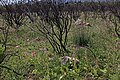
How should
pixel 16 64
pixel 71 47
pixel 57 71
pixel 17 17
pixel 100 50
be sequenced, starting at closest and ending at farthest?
pixel 57 71
pixel 16 64
pixel 100 50
pixel 71 47
pixel 17 17

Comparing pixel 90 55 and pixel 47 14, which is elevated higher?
pixel 47 14

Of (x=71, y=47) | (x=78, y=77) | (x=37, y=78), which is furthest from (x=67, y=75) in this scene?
(x=71, y=47)

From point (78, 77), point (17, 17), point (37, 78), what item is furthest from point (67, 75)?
point (17, 17)

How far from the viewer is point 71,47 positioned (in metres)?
7.14

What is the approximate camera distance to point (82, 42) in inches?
282

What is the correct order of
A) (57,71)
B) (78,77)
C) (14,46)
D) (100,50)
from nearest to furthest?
(78,77)
(57,71)
(100,50)
(14,46)

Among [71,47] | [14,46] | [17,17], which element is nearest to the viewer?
[71,47]

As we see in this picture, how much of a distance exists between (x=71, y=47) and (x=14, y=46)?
6.53 feet

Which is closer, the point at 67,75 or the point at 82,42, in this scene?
the point at 67,75

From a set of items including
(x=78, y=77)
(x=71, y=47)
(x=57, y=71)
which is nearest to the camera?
(x=78, y=77)

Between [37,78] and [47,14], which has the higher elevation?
[47,14]

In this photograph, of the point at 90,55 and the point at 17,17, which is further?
the point at 17,17

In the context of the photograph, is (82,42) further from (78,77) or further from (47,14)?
(78,77)

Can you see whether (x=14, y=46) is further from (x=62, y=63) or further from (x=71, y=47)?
(x=62, y=63)
